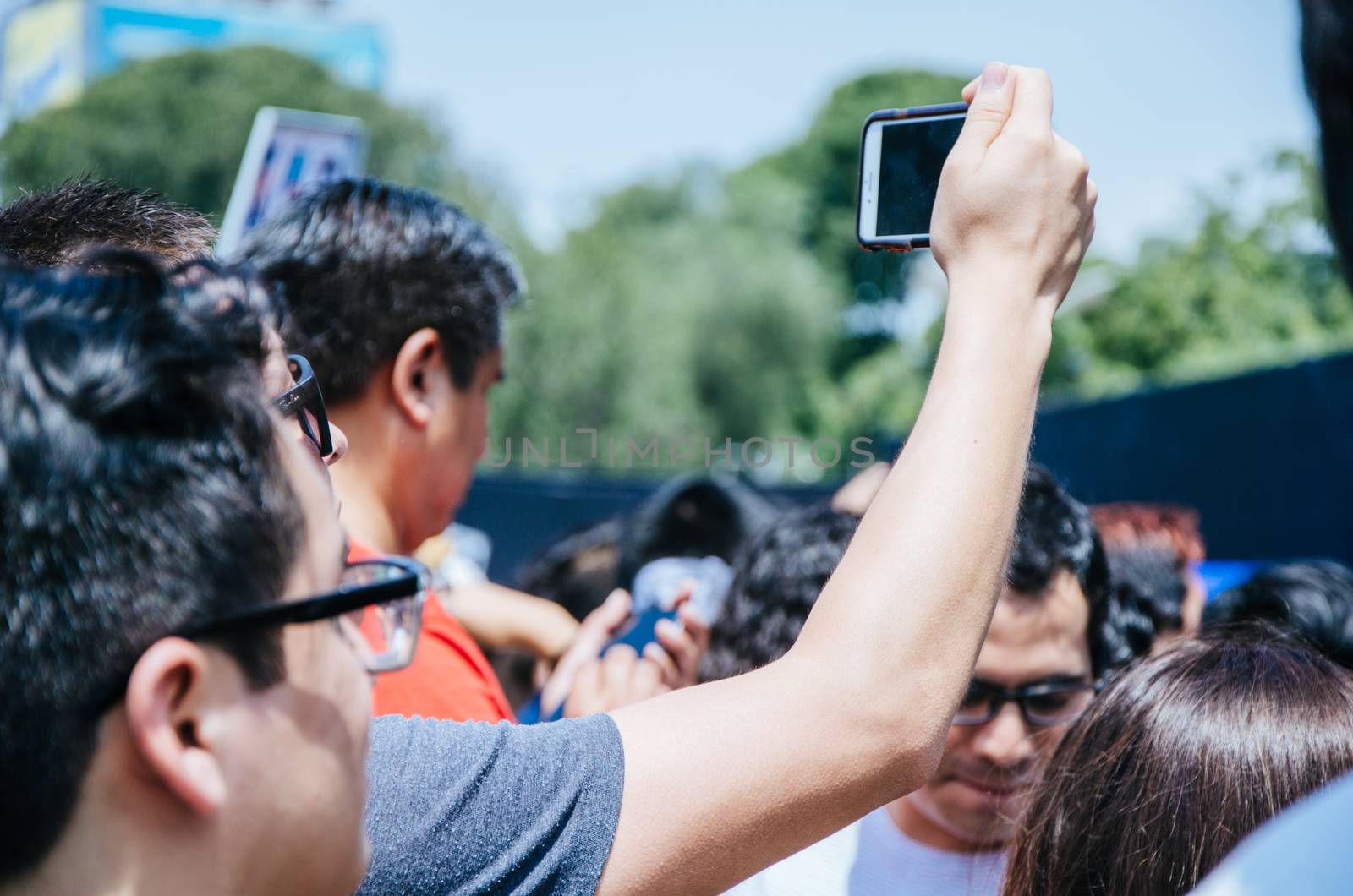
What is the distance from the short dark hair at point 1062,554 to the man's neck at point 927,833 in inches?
16.5

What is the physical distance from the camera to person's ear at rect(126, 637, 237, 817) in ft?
2.55

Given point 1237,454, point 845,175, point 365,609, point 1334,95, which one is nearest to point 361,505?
point 365,609

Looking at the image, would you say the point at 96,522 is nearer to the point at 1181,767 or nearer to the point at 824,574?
the point at 1181,767

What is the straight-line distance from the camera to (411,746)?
1.11m

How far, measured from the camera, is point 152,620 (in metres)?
0.80

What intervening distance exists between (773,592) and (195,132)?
3270 cm

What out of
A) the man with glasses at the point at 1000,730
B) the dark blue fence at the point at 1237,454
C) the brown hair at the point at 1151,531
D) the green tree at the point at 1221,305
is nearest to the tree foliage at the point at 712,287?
the green tree at the point at 1221,305

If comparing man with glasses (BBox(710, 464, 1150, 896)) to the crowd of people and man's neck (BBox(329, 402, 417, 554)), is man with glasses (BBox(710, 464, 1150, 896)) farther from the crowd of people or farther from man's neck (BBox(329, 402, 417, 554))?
man's neck (BBox(329, 402, 417, 554))

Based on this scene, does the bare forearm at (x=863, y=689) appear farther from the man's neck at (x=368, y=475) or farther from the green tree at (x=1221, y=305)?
the green tree at (x=1221, y=305)

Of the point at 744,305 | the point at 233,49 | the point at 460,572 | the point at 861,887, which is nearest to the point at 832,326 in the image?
the point at 744,305

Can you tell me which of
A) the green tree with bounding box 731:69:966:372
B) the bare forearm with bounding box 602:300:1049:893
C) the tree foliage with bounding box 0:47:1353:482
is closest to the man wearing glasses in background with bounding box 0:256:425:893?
the bare forearm with bounding box 602:300:1049:893

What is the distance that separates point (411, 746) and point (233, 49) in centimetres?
3854

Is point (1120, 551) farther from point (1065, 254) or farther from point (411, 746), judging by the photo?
point (411, 746)

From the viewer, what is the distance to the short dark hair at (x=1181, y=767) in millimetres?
1366
